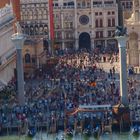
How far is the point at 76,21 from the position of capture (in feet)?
358

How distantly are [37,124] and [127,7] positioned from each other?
51161mm

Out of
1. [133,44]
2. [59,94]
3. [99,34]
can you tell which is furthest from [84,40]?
[59,94]

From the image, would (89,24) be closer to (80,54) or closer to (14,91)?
(80,54)

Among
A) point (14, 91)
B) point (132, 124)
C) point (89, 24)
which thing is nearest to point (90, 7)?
point (89, 24)

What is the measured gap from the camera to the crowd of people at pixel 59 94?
63781 millimetres

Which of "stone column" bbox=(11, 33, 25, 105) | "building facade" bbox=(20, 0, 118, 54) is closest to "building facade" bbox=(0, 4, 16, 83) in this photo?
"stone column" bbox=(11, 33, 25, 105)

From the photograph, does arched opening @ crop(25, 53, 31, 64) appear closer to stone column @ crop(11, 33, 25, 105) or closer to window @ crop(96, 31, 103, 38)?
stone column @ crop(11, 33, 25, 105)

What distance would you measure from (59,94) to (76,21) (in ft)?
127

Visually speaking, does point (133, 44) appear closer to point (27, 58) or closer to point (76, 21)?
point (27, 58)

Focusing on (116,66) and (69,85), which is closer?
(69,85)

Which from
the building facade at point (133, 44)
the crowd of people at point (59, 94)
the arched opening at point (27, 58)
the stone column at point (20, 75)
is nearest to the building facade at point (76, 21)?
the crowd of people at point (59, 94)

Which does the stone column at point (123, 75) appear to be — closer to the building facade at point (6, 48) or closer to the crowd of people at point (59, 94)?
the crowd of people at point (59, 94)

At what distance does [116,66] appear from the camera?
89.1 meters

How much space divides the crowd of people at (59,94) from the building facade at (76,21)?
18604mm
